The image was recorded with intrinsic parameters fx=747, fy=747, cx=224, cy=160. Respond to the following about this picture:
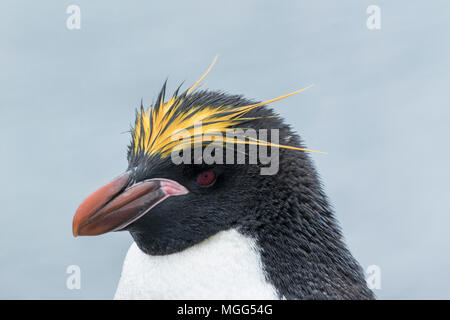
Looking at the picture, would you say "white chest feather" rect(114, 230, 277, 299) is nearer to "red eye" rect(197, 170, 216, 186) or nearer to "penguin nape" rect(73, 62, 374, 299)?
"penguin nape" rect(73, 62, 374, 299)

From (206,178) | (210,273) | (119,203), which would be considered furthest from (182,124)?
(210,273)

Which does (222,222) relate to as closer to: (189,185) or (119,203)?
(189,185)

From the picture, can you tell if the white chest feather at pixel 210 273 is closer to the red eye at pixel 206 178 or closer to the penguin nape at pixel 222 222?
the penguin nape at pixel 222 222

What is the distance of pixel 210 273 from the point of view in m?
2.49

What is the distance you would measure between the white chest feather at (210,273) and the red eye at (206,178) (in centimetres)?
18

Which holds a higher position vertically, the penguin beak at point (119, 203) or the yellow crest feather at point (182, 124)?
the yellow crest feather at point (182, 124)

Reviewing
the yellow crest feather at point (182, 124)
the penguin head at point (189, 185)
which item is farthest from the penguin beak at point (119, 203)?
the yellow crest feather at point (182, 124)

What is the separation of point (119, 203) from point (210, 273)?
0.38m

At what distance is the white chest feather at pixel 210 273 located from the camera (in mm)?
2461

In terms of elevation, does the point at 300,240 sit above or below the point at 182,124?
below

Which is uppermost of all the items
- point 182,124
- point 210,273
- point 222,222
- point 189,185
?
point 182,124

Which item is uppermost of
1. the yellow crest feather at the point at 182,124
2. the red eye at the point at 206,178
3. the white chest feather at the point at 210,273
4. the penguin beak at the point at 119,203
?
the yellow crest feather at the point at 182,124

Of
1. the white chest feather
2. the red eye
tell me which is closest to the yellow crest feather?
the red eye
